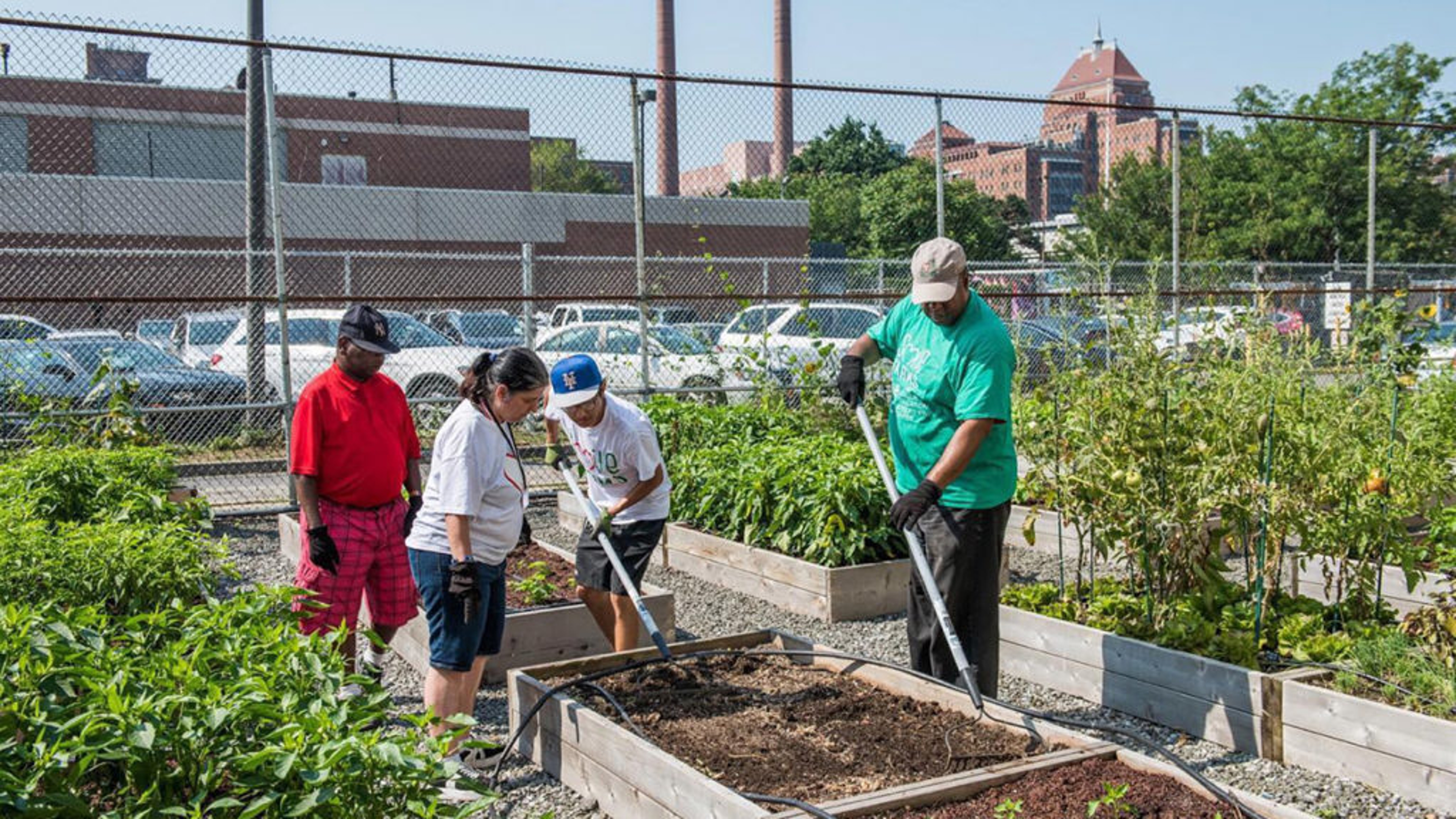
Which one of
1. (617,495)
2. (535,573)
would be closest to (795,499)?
(535,573)

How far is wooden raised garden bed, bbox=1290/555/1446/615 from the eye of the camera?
21.0 feet

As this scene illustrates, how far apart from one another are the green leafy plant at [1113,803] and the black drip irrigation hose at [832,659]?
9.9 inches

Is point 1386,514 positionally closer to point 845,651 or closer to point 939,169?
point 845,651

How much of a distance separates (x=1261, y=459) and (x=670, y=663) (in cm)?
284

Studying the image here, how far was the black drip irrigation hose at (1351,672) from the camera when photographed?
477cm

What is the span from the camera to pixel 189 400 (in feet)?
42.2

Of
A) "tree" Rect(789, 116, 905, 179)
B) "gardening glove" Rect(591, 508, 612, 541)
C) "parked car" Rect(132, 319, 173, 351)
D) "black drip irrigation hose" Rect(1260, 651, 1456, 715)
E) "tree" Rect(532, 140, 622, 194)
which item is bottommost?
"black drip irrigation hose" Rect(1260, 651, 1456, 715)

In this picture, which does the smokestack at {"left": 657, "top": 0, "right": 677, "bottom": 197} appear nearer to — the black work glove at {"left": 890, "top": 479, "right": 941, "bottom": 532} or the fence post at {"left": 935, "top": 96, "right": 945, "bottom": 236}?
the fence post at {"left": 935, "top": 96, "right": 945, "bottom": 236}

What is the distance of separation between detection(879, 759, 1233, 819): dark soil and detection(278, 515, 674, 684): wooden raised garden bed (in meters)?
2.56

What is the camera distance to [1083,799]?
3.95 metres

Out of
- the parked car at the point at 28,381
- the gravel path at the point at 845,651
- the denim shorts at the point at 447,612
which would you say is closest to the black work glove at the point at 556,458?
the gravel path at the point at 845,651

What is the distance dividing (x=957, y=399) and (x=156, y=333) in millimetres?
16571

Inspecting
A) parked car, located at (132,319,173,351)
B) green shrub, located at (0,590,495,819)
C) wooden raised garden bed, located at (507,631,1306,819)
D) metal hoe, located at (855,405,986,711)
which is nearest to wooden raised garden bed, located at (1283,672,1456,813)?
wooden raised garden bed, located at (507,631,1306,819)

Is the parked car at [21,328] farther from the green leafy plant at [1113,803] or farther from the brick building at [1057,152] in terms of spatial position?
the green leafy plant at [1113,803]
